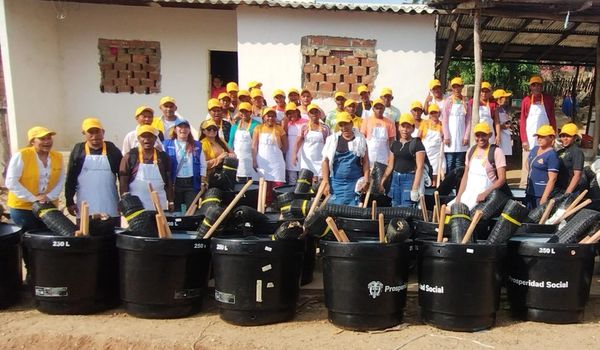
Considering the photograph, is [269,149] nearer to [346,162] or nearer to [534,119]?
[346,162]

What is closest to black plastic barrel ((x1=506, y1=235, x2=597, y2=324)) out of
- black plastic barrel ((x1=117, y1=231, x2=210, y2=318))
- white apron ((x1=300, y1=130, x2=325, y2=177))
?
black plastic barrel ((x1=117, y1=231, x2=210, y2=318))

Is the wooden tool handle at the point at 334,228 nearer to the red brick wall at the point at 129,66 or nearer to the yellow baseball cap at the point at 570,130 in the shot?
the yellow baseball cap at the point at 570,130

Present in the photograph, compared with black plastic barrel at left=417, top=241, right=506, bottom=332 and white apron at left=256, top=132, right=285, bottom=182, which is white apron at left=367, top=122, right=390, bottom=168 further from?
black plastic barrel at left=417, top=241, right=506, bottom=332

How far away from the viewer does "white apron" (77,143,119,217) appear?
16.4 feet

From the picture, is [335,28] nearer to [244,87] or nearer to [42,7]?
[244,87]

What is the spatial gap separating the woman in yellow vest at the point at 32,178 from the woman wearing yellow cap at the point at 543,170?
476cm

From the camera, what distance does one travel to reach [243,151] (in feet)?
21.6

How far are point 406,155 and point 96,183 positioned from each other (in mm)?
3207

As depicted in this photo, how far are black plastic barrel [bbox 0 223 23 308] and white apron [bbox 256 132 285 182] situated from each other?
9.28 ft

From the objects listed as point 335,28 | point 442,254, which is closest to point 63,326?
point 442,254

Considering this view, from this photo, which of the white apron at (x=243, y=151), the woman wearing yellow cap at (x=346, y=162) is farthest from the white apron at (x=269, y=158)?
the woman wearing yellow cap at (x=346, y=162)

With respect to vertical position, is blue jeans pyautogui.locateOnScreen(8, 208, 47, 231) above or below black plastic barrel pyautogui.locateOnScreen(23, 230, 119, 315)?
above

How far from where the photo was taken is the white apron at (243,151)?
6.59 metres

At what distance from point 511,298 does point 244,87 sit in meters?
5.68
